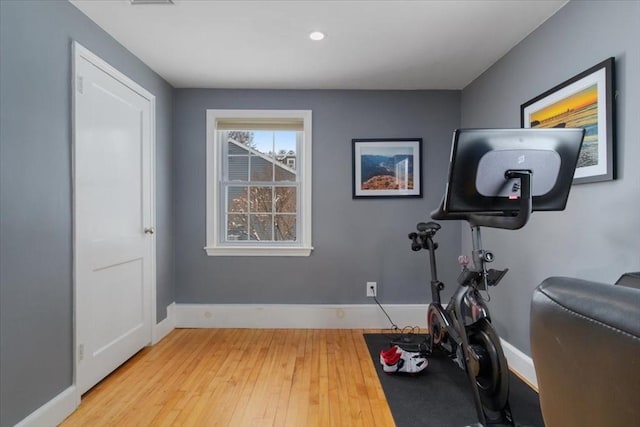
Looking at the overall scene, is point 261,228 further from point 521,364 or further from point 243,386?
point 521,364

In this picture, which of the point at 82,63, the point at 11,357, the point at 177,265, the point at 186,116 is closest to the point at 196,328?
the point at 177,265

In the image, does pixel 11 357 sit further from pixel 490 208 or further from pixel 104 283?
pixel 490 208

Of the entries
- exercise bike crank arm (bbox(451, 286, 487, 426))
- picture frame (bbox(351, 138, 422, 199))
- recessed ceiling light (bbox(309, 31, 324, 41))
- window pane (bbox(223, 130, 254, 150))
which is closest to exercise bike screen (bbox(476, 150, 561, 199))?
exercise bike crank arm (bbox(451, 286, 487, 426))

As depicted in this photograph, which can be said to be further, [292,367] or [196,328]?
[196,328]

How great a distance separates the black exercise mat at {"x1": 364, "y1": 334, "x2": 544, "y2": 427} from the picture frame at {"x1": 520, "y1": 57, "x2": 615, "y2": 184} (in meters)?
1.34

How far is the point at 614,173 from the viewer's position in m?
1.58

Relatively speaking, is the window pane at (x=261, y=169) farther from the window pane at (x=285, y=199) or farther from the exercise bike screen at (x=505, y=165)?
the exercise bike screen at (x=505, y=165)

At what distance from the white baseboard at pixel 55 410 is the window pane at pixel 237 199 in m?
1.91

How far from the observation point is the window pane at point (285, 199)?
3365mm

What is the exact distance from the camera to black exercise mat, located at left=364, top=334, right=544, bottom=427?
1.80m

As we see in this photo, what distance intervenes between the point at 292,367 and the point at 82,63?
8.04 ft

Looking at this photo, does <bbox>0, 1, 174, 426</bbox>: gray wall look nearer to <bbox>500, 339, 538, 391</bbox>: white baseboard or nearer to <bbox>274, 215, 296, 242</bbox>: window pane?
<bbox>274, 215, 296, 242</bbox>: window pane

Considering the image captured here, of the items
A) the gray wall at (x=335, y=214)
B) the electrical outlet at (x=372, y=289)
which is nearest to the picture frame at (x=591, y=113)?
the gray wall at (x=335, y=214)

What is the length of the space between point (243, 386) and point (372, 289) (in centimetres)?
155
